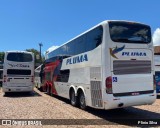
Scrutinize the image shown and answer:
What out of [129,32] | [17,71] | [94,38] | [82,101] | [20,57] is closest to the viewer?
[129,32]

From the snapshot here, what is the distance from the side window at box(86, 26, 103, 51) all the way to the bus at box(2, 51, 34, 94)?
10028mm

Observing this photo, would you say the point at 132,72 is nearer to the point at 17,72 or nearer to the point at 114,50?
the point at 114,50

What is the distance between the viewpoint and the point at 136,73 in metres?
10.6

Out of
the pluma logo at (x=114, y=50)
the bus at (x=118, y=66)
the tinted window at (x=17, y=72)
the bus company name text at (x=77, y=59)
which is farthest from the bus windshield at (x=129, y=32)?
the tinted window at (x=17, y=72)

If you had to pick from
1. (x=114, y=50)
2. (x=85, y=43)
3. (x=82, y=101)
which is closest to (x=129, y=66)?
(x=114, y=50)

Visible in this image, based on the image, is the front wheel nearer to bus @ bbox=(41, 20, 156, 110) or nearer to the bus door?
bus @ bbox=(41, 20, 156, 110)

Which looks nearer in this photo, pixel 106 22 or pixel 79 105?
pixel 106 22

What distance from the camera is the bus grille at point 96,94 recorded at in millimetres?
10508

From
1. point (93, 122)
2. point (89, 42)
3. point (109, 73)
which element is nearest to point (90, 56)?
point (89, 42)

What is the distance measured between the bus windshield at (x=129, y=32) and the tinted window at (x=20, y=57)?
1209 cm

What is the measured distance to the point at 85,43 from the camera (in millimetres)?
12539

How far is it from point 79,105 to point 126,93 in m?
3.84

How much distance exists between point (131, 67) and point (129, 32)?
4.75ft

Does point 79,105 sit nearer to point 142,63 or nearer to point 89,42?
point 89,42
